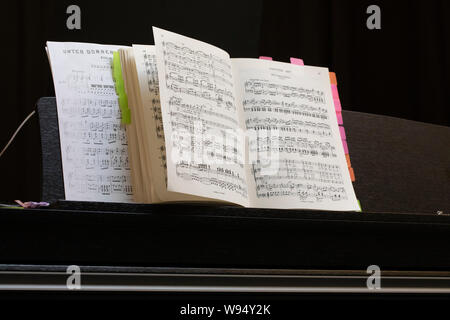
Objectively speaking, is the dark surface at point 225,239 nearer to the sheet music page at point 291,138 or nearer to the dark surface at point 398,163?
the sheet music page at point 291,138

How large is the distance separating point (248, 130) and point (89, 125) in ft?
1.04

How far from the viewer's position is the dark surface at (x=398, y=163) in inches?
66.8

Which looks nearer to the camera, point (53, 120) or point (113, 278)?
point (113, 278)

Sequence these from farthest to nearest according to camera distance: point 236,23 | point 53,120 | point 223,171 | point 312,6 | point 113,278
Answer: point 312,6 → point 236,23 → point 53,120 → point 223,171 → point 113,278

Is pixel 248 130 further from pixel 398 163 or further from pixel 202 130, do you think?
pixel 398 163

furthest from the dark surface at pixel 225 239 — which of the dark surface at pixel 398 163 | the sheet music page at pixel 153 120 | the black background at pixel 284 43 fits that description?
the black background at pixel 284 43

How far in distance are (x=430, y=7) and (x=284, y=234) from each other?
8.41ft

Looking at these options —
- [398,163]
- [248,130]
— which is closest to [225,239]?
[248,130]

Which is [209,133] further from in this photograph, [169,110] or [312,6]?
[312,6]

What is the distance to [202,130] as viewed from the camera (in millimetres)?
1137

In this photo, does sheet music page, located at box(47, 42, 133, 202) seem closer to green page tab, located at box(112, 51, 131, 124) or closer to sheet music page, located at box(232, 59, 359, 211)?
green page tab, located at box(112, 51, 131, 124)

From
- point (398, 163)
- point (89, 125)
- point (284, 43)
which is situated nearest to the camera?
point (89, 125)

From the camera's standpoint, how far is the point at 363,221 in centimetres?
104
